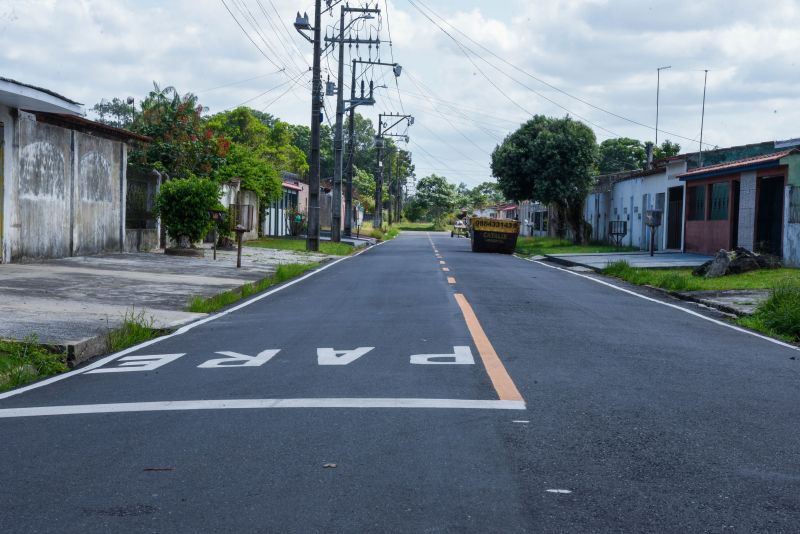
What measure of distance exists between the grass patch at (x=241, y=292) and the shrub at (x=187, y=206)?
3578 millimetres

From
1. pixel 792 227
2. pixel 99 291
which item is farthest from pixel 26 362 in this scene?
pixel 792 227

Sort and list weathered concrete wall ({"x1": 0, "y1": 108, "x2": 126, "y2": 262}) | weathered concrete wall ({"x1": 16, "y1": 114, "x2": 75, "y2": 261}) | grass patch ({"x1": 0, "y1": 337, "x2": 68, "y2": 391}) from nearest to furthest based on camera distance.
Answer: grass patch ({"x1": 0, "y1": 337, "x2": 68, "y2": 391})
weathered concrete wall ({"x1": 0, "y1": 108, "x2": 126, "y2": 262})
weathered concrete wall ({"x1": 16, "y1": 114, "x2": 75, "y2": 261})

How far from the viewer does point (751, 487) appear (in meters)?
4.75

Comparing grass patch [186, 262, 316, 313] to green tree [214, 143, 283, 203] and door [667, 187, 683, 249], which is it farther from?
door [667, 187, 683, 249]

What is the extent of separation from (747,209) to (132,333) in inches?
947

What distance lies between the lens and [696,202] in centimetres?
3669

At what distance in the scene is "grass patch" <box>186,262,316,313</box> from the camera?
13998 mm

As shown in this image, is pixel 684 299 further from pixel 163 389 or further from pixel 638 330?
pixel 163 389

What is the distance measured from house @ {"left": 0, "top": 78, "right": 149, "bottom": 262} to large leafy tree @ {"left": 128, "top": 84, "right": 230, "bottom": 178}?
641 centimetres

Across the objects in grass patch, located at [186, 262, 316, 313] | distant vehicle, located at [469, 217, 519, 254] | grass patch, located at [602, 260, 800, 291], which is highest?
distant vehicle, located at [469, 217, 519, 254]

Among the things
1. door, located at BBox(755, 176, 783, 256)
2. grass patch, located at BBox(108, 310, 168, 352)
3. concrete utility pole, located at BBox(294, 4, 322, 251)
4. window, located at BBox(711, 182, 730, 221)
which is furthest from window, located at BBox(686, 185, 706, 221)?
grass patch, located at BBox(108, 310, 168, 352)

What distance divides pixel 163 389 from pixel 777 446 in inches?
182

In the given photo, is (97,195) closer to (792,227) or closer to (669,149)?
(792,227)

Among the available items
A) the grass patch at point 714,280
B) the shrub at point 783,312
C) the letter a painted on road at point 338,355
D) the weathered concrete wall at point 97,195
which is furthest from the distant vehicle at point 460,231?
the letter a painted on road at point 338,355
